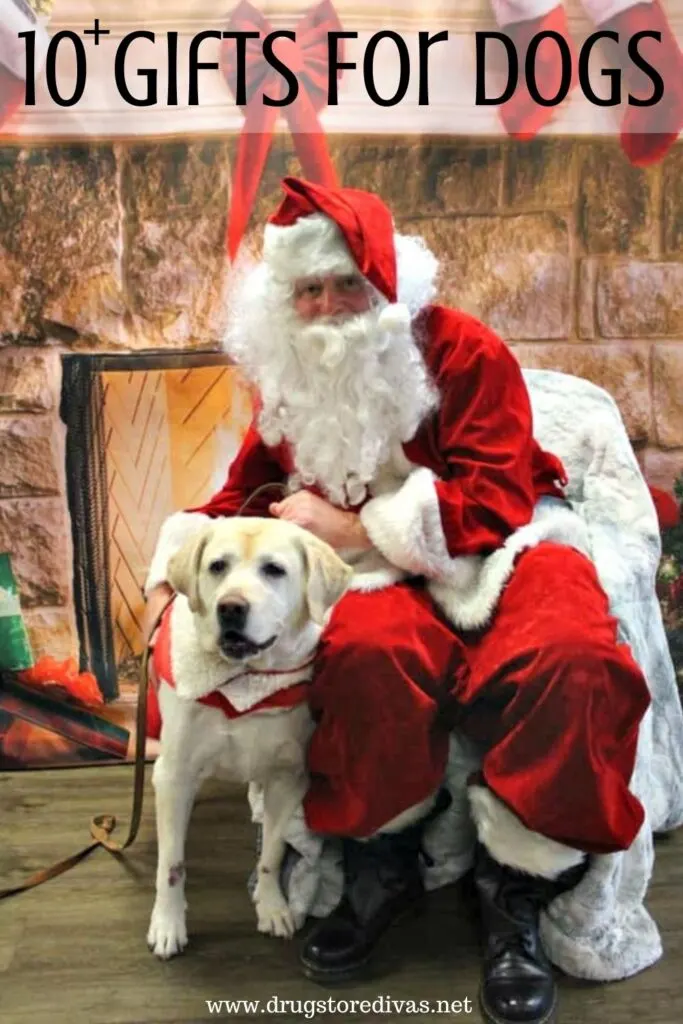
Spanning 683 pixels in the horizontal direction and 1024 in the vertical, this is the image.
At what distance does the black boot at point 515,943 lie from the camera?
1465 mm

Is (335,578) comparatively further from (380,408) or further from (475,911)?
(475,911)

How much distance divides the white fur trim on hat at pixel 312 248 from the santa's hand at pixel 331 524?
398 mm

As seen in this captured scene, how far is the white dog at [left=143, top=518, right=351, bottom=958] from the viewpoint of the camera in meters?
1.44

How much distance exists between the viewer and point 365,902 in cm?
161

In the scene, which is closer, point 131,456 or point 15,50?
point 15,50

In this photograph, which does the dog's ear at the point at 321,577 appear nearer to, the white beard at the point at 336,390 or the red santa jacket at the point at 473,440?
the red santa jacket at the point at 473,440

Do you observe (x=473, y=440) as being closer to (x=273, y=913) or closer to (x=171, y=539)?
(x=171, y=539)

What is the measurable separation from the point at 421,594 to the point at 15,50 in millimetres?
1444

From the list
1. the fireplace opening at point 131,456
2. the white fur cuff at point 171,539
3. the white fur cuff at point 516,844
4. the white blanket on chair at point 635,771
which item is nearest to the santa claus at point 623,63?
the white blanket on chair at point 635,771

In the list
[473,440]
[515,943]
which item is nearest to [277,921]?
[515,943]

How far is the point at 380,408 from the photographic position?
1689 mm

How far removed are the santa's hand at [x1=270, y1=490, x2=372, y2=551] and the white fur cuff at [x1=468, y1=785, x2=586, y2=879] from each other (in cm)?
45

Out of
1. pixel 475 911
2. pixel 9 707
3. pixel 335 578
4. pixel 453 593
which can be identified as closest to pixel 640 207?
pixel 453 593

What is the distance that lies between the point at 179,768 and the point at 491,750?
0.49m
